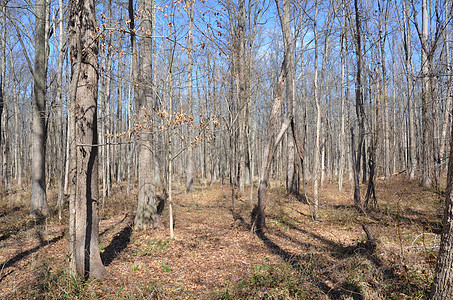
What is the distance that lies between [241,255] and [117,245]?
3261 millimetres

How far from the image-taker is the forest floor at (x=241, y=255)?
4176 mm

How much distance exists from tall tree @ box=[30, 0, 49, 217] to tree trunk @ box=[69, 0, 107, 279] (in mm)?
6696

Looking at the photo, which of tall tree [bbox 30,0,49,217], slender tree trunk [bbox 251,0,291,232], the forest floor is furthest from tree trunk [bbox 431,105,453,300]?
tall tree [bbox 30,0,49,217]

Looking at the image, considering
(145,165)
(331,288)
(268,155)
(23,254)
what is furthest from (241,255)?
(23,254)

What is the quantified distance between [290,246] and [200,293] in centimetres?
297

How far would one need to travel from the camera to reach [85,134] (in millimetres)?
4664

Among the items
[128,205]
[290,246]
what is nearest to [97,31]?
[290,246]

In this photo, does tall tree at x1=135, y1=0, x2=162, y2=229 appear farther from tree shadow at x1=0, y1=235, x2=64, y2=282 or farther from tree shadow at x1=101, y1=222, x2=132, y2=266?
tree shadow at x1=0, y1=235, x2=64, y2=282

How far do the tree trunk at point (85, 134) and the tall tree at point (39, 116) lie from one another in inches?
264

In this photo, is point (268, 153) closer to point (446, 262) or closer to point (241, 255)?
point (241, 255)

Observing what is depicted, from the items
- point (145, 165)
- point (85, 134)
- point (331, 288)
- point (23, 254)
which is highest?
point (85, 134)

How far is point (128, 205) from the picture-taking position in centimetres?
1183

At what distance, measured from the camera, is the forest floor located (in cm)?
418

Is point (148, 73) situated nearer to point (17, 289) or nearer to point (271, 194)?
point (17, 289)
